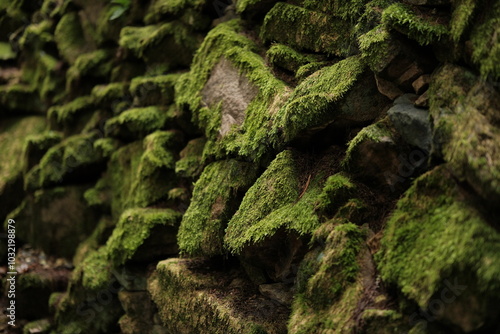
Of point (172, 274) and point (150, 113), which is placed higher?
point (150, 113)

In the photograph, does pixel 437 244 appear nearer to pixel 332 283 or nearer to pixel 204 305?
pixel 332 283

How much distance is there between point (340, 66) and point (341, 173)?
0.91 m

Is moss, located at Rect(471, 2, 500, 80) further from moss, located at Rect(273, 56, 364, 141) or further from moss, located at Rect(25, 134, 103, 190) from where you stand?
moss, located at Rect(25, 134, 103, 190)

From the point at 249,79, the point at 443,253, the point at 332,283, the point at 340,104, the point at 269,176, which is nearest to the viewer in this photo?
the point at 443,253

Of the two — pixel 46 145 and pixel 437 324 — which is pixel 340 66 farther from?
pixel 46 145

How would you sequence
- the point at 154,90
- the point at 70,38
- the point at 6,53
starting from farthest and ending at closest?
the point at 6,53
the point at 70,38
the point at 154,90

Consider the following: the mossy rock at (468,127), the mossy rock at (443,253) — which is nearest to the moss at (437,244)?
the mossy rock at (443,253)

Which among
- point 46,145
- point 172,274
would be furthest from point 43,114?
point 172,274

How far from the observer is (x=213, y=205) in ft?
14.4

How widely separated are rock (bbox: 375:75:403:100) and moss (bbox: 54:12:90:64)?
615 centimetres

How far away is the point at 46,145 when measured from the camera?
766cm

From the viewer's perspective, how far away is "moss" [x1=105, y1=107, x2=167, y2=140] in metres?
5.95

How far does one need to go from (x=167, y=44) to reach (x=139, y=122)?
1109mm

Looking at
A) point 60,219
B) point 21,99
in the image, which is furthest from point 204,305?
point 21,99
